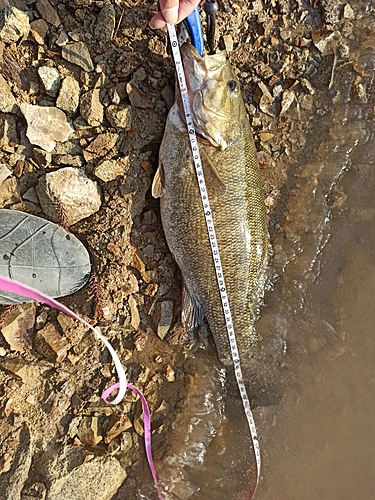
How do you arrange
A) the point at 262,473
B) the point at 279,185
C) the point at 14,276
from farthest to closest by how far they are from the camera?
the point at 279,185 → the point at 262,473 → the point at 14,276

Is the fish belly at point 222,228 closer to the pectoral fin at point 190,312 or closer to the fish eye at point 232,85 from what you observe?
the pectoral fin at point 190,312

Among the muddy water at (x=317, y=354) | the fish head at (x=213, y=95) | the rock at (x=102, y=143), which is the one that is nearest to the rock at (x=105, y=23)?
the fish head at (x=213, y=95)

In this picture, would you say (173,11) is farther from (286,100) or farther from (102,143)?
(286,100)

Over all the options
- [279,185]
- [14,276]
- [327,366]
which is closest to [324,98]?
[279,185]

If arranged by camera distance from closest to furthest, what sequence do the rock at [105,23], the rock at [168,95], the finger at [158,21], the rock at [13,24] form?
1. the finger at [158,21]
2. the rock at [13,24]
3. the rock at [105,23]
4. the rock at [168,95]

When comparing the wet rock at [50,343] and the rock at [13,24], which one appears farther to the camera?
the wet rock at [50,343]

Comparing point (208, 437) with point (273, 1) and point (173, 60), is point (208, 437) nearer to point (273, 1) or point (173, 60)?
point (173, 60)
